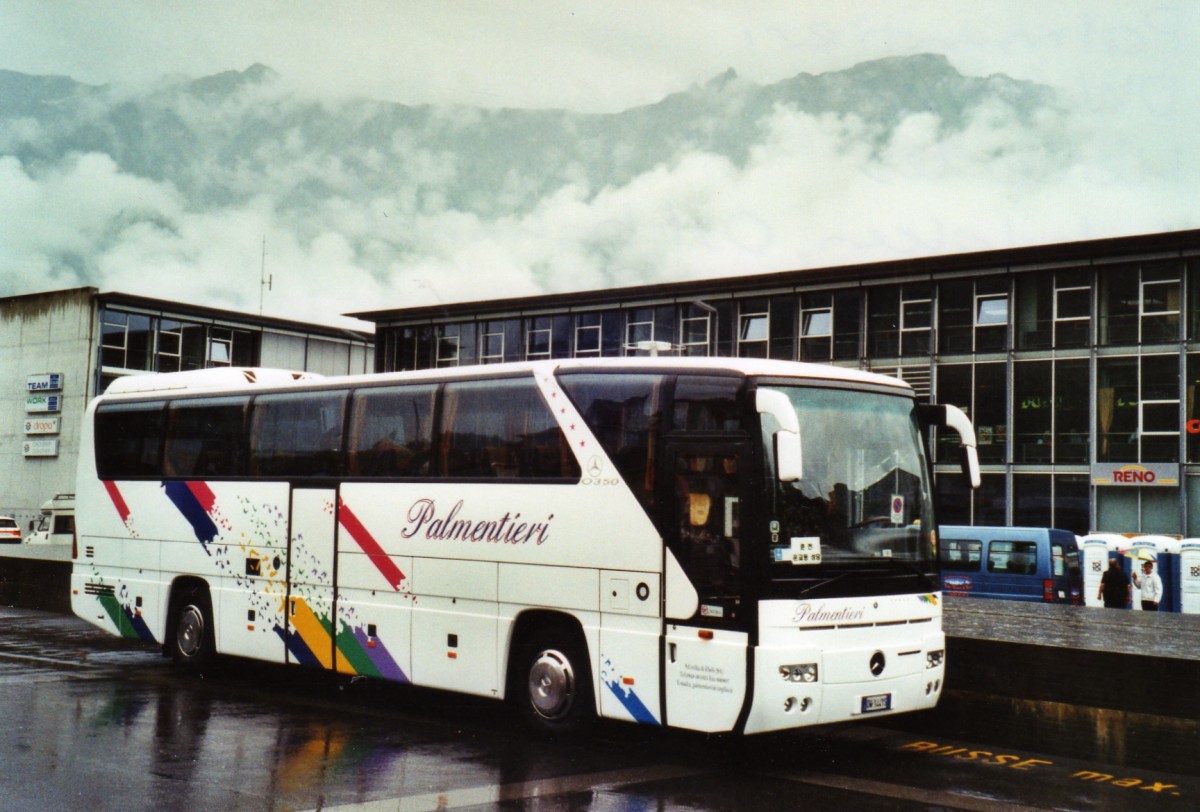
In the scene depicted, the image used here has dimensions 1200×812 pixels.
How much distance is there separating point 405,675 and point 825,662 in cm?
481

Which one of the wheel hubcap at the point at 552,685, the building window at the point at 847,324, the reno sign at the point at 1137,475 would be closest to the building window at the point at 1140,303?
the reno sign at the point at 1137,475

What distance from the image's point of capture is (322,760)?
10.2 m

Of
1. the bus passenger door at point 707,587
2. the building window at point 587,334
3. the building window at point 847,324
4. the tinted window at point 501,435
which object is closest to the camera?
the bus passenger door at point 707,587

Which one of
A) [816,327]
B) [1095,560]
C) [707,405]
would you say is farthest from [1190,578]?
[707,405]

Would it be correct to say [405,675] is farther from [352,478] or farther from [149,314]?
[149,314]

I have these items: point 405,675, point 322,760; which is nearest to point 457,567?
point 405,675

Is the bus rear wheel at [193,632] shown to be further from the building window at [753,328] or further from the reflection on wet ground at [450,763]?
the building window at [753,328]

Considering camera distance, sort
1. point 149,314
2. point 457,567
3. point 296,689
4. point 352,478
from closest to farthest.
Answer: point 457,567
point 352,478
point 296,689
point 149,314

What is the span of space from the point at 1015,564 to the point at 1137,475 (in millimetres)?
13982

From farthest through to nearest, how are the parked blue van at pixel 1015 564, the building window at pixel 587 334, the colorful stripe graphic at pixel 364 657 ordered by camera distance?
the building window at pixel 587 334 → the parked blue van at pixel 1015 564 → the colorful stripe graphic at pixel 364 657

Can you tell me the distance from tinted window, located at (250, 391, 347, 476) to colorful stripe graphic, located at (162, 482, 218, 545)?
1021 millimetres

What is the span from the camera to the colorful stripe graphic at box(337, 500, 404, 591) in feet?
43.0

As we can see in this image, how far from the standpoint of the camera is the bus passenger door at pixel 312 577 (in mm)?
13797

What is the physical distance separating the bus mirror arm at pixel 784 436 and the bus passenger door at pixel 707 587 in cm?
64
